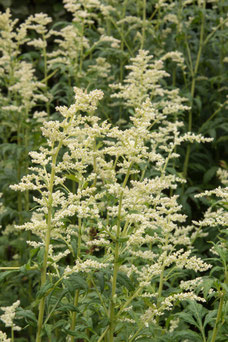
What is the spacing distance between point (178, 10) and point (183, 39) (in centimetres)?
36

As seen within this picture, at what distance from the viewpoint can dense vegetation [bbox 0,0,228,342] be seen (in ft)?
9.16

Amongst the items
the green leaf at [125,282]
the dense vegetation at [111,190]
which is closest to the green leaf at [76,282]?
the dense vegetation at [111,190]

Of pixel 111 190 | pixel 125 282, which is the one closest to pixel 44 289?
pixel 125 282

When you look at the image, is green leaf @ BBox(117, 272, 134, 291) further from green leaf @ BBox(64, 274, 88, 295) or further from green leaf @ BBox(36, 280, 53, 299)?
green leaf @ BBox(36, 280, 53, 299)

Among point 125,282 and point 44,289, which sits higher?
point 44,289

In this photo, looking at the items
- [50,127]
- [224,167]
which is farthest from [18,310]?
[224,167]

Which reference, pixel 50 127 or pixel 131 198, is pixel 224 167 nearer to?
pixel 131 198

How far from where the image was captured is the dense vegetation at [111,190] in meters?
2.79

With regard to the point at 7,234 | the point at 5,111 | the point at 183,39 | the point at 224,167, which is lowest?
the point at 7,234

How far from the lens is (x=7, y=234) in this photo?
512 centimetres

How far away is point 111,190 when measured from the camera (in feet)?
8.96

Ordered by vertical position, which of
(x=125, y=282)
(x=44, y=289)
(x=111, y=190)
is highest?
(x=111, y=190)

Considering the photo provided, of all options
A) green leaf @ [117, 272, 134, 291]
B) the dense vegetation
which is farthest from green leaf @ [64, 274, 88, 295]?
green leaf @ [117, 272, 134, 291]

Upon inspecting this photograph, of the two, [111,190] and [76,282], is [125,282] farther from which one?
[111,190]
